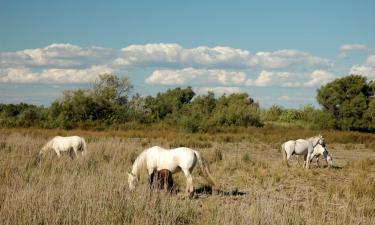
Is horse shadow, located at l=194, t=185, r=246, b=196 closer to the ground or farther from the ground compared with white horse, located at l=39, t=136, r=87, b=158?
closer to the ground

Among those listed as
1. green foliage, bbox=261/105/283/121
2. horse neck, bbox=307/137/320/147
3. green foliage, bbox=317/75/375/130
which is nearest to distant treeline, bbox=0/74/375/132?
green foliage, bbox=317/75/375/130

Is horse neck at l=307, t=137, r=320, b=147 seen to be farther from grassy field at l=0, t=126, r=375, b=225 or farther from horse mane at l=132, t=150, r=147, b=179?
horse mane at l=132, t=150, r=147, b=179

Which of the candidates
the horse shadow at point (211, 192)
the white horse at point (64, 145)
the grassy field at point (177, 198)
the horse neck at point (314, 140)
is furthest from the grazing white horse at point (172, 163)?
the horse neck at point (314, 140)

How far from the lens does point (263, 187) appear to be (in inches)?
438

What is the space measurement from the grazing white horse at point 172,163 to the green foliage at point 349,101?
36340mm

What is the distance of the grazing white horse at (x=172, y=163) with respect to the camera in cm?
949

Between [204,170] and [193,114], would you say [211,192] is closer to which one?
[204,170]

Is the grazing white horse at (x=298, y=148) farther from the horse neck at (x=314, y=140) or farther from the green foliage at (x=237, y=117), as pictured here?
the green foliage at (x=237, y=117)

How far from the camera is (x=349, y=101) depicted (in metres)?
43.7

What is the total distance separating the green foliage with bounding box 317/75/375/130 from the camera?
1682 inches

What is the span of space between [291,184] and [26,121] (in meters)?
31.4

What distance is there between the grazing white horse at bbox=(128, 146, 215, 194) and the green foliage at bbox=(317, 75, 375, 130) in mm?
36340

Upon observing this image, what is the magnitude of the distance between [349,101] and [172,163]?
38.0m

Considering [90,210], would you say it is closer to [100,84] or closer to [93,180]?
[93,180]
